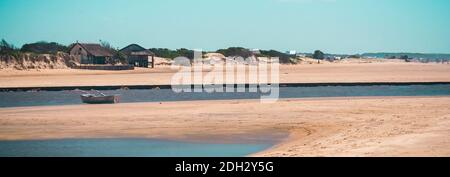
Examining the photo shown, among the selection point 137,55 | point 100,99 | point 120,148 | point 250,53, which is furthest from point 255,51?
point 120,148

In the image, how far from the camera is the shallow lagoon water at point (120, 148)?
1448 cm

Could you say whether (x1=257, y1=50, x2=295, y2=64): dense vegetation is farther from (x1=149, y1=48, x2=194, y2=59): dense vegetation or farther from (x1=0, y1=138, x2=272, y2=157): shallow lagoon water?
(x1=0, y1=138, x2=272, y2=157): shallow lagoon water

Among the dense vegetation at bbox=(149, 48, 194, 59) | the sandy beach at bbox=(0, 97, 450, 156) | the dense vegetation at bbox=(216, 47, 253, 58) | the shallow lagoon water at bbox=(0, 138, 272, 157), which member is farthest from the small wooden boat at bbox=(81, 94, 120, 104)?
the dense vegetation at bbox=(216, 47, 253, 58)

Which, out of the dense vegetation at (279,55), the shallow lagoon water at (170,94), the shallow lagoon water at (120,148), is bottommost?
the shallow lagoon water at (170,94)

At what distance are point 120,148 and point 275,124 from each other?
6.21m

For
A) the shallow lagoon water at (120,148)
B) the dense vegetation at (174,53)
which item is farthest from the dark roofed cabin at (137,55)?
the shallow lagoon water at (120,148)

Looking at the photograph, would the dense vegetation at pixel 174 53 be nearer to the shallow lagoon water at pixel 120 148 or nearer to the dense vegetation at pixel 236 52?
the dense vegetation at pixel 236 52

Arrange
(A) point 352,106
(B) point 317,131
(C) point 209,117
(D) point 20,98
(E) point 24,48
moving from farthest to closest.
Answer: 1. (E) point 24,48
2. (D) point 20,98
3. (A) point 352,106
4. (C) point 209,117
5. (B) point 317,131

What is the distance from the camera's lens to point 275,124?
19.7 meters

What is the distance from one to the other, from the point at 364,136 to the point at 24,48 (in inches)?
2769

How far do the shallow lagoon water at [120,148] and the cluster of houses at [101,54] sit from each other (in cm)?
4842
